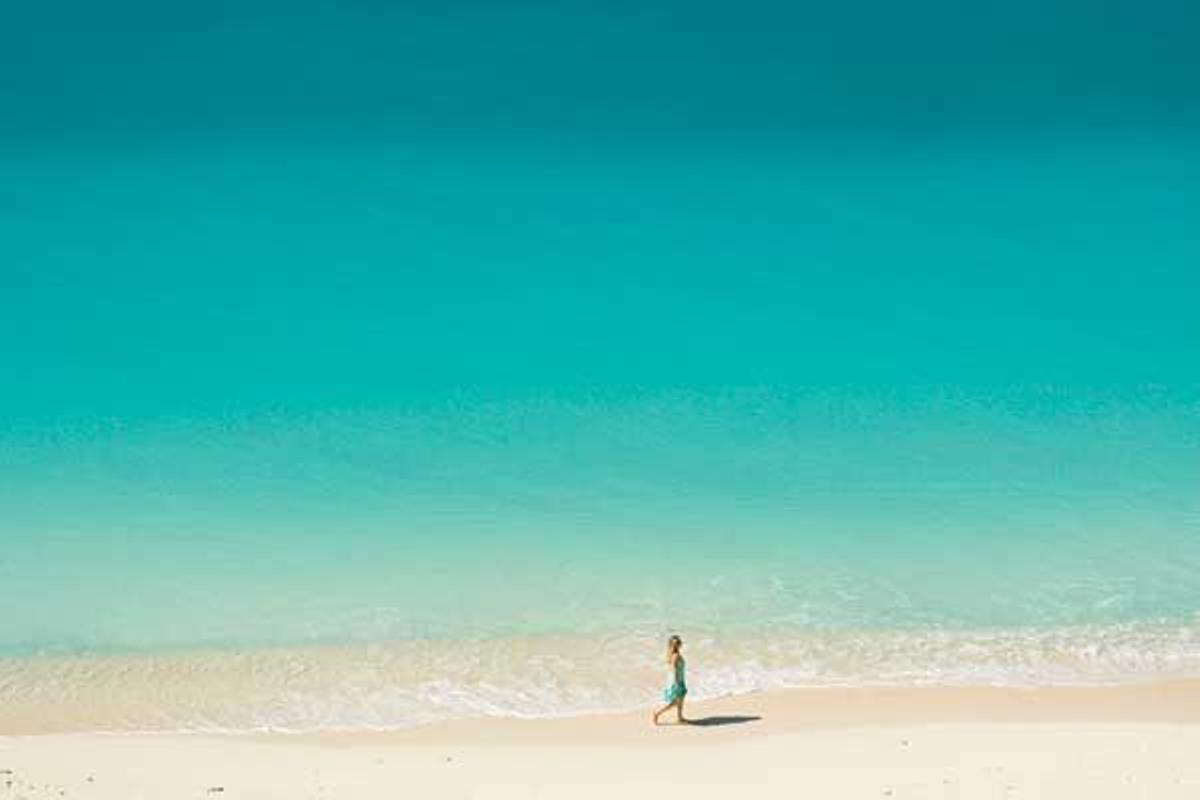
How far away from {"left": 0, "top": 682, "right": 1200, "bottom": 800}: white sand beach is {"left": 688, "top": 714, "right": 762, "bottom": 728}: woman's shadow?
0.08 feet

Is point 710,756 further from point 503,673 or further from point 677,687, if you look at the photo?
point 503,673

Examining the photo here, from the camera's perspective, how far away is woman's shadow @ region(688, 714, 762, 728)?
13.4 metres

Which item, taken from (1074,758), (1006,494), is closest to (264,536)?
(1006,494)

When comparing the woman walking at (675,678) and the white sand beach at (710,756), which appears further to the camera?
the woman walking at (675,678)

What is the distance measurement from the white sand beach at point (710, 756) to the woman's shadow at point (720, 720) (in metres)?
0.02

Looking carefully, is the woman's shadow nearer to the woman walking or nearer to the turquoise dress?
the woman walking

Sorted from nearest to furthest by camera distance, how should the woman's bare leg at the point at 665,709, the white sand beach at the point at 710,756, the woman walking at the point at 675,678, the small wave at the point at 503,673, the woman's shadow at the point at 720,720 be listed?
the white sand beach at the point at 710,756 → the woman walking at the point at 675,678 → the woman's bare leg at the point at 665,709 → the woman's shadow at the point at 720,720 → the small wave at the point at 503,673

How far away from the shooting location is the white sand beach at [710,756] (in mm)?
11234

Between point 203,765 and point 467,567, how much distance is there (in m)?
6.12

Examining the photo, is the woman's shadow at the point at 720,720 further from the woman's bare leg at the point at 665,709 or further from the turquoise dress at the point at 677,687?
the turquoise dress at the point at 677,687

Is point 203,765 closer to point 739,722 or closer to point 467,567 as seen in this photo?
point 739,722

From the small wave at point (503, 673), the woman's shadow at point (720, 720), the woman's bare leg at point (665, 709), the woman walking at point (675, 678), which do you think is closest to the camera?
the woman walking at point (675, 678)

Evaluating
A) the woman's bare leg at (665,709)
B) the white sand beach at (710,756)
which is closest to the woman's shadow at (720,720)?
the white sand beach at (710,756)

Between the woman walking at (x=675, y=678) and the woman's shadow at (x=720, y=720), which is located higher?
the woman walking at (x=675, y=678)
